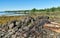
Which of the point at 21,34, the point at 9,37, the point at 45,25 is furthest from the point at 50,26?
the point at 9,37

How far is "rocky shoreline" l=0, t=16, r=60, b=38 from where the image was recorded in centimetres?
1907

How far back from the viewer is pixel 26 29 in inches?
808

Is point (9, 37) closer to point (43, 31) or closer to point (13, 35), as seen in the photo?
point (13, 35)

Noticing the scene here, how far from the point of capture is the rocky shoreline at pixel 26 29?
1907 cm

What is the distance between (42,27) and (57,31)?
6.89 feet

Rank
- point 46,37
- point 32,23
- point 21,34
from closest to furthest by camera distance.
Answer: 1. point 46,37
2. point 21,34
3. point 32,23

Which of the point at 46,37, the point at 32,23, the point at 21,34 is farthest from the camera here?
the point at 32,23

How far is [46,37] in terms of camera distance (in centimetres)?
1812

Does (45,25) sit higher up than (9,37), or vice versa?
(45,25)

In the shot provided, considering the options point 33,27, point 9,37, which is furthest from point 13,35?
point 33,27

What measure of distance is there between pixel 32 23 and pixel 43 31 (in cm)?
304

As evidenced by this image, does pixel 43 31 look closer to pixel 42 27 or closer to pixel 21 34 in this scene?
pixel 42 27

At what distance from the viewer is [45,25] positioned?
20.4 meters

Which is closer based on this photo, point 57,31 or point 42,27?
point 57,31
